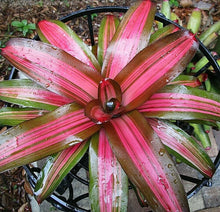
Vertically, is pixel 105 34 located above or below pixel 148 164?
above

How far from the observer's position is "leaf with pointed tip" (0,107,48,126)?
3.25 ft

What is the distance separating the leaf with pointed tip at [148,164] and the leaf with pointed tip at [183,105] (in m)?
0.09

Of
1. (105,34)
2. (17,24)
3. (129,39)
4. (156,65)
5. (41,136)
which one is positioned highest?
(17,24)

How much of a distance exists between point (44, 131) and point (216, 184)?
1.44m

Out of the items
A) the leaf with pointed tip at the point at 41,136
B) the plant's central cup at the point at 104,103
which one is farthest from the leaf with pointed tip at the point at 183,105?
the leaf with pointed tip at the point at 41,136

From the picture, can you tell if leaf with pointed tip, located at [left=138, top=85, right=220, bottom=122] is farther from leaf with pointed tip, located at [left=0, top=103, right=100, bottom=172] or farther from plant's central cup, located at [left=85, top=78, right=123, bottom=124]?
leaf with pointed tip, located at [left=0, top=103, right=100, bottom=172]

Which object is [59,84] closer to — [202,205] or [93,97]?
[93,97]

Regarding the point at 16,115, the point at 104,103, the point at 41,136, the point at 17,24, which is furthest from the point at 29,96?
the point at 17,24

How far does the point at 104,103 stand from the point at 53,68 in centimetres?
23

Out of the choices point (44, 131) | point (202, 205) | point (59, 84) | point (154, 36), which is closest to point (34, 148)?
point (44, 131)

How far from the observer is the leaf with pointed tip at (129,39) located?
909mm

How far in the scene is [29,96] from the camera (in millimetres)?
960

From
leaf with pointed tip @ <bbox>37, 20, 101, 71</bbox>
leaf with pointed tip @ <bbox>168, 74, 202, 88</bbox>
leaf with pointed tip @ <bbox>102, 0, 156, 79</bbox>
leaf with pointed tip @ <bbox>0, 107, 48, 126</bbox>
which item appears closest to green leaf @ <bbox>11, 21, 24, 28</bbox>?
leaf with pointed tip @ <bbox>37, 20, 101, 71</bbox>

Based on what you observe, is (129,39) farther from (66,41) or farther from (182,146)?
(182,146)
